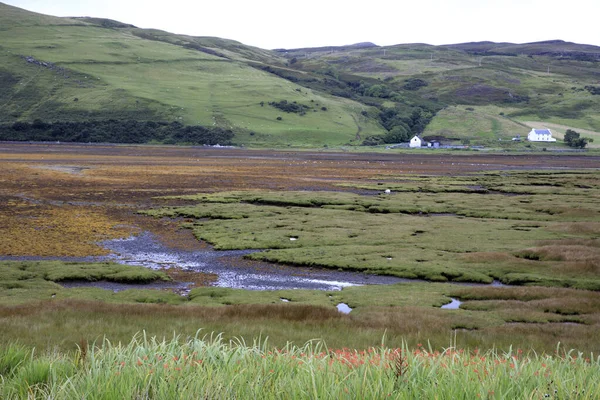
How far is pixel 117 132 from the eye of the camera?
19150 cm

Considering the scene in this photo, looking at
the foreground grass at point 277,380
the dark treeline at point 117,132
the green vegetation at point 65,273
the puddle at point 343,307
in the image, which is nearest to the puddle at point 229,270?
the green vegetation at point 65,273

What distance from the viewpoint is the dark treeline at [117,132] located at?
185 metres

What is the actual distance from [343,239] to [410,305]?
1643 centimetres

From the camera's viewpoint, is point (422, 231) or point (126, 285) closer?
point (126, 285)

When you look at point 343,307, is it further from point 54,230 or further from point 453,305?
point 54,230

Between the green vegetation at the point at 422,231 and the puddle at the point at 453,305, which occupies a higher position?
the puddle at the point at 453,305

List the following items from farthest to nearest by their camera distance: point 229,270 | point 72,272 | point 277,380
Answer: point 229,270, point 72,272, point 277,380

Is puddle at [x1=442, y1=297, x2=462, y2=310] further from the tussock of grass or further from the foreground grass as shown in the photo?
the foreground grass

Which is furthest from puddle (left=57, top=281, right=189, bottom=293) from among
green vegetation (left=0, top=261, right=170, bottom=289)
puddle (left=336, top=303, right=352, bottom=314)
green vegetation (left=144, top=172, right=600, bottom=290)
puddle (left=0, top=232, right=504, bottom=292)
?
green vegetation (left=144, top=172, right=600, bottom=290)

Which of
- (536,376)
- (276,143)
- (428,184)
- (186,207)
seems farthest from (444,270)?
(276,143)

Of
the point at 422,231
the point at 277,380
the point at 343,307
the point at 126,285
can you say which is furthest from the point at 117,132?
the point at 277,380

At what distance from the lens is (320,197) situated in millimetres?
60719

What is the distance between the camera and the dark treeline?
607ft

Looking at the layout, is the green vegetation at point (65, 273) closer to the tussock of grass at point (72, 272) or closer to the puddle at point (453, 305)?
the tussock of grass at point (72, 272)
